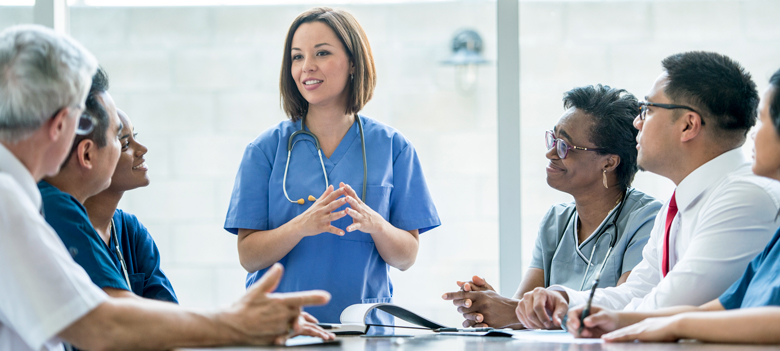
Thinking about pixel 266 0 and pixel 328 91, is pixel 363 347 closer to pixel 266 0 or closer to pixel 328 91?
pixel 328 91

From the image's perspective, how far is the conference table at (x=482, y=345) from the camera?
109 cm

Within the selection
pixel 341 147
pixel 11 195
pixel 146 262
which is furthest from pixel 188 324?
pixel 341 147

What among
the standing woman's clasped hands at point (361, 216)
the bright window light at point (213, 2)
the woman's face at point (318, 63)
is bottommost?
the standing woman's clasped hands at point (361, 216)

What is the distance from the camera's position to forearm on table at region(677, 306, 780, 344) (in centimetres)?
108

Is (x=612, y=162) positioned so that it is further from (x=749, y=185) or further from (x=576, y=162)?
(x=749, y=185)

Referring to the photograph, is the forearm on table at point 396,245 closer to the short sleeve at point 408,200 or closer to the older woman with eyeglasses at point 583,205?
the short sleeve at point 408,200

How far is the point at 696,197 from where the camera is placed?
1530 mm

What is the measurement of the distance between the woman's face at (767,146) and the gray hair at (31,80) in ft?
4.57

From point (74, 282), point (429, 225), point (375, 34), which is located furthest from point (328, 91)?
point (74, 282)

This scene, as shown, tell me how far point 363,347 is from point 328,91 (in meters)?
1.08

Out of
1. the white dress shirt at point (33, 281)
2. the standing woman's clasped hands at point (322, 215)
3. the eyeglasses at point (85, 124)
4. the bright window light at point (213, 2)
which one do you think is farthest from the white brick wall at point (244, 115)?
the white dress shirt at point (33, 281)

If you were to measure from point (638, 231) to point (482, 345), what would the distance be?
2.92 ft

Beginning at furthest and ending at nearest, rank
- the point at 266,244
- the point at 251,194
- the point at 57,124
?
the point at 251,194 < the point at 266,244 < the point at 57,124

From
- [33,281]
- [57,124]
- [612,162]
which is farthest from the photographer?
[612,162]
